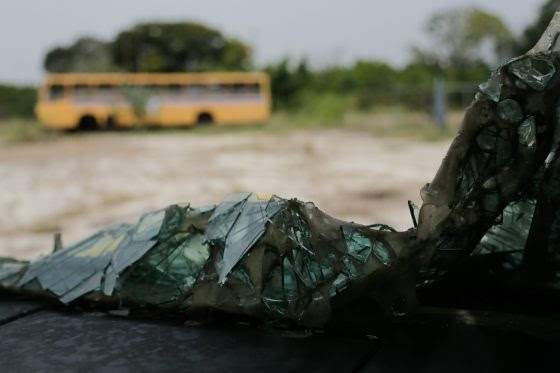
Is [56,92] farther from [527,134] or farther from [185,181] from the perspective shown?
[527,134]

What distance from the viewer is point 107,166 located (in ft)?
30.4

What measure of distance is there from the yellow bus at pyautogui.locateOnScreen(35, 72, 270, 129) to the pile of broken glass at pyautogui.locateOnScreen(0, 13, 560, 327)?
18.6 metres

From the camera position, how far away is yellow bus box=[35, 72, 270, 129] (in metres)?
19.1

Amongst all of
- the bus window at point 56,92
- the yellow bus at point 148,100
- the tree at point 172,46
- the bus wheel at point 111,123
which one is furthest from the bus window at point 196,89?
the tree at point 172,46

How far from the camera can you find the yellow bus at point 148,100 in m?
19.1

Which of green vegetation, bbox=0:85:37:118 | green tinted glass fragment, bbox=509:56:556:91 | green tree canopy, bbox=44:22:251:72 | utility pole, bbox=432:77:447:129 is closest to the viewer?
green tinted glass fragment, bbox=509:56:556:91

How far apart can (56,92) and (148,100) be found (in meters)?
2.87

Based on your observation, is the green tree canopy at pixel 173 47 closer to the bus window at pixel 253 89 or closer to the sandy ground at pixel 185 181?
the bus window at pixel 253 89

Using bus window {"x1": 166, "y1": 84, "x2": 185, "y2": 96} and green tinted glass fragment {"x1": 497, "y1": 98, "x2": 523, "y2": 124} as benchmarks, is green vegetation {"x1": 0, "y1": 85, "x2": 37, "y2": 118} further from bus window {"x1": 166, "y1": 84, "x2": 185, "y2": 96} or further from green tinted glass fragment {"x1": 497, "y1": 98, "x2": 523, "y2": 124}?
green tinted glass fragment {"x1": 497, "y1": 98, "x2": 523, "y2": 124}

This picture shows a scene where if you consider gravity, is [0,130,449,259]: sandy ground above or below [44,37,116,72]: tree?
below

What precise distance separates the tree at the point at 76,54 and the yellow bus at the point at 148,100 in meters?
17.4

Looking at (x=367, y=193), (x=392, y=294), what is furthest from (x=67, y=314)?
(x=367, y=193)

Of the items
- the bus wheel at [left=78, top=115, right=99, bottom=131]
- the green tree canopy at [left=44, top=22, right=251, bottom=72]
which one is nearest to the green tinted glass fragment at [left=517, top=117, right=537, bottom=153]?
the bus wheel at [left=78, top=115, right=99, bottom=131]

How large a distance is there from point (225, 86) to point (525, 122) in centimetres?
2049
